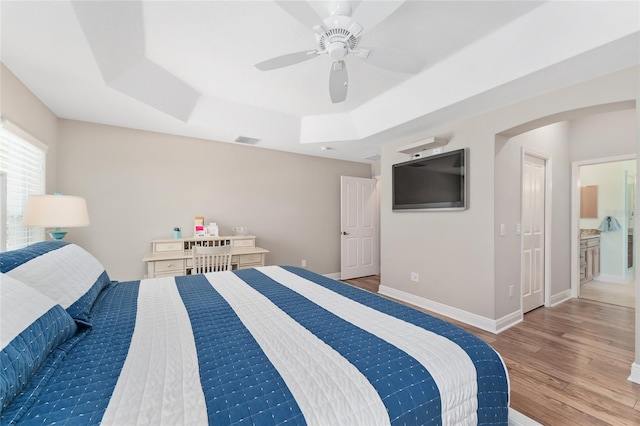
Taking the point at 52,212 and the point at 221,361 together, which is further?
the point at 52,212

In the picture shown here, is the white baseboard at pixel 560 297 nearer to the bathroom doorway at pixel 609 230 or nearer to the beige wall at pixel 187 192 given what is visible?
the bathroom doorway at pixel 609 230

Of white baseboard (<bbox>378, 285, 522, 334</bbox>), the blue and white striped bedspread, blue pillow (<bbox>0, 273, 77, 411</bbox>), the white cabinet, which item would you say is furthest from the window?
the white cabinet

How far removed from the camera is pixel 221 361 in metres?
0.92

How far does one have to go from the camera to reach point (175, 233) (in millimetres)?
3557

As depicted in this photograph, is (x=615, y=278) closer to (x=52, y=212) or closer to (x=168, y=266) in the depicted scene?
(x=168, y=266)

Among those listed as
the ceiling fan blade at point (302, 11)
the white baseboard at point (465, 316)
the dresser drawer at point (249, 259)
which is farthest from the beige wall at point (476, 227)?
the ceiling fan blade at point (302, 11)

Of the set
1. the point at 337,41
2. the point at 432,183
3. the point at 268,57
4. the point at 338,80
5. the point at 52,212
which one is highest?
the point at 268,57

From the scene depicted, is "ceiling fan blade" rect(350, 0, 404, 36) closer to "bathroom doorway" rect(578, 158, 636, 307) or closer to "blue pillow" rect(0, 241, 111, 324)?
"blue pillow" rect(0, 241, 111, 324)

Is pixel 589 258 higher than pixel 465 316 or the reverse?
higher

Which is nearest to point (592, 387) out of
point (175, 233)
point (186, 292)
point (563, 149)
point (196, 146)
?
point (186, 292)

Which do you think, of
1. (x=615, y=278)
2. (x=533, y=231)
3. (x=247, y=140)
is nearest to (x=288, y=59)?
(x=247, y=140)

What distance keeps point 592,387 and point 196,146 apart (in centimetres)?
473

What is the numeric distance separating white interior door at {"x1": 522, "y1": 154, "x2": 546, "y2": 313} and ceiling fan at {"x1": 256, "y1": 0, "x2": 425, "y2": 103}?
7.73 feet

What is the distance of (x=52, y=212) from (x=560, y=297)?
5837mm
